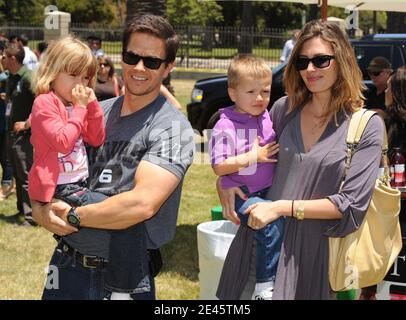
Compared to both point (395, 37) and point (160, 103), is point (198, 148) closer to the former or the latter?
point (395, 37)

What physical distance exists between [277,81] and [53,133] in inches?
352

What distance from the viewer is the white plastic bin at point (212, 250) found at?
4.11 metres

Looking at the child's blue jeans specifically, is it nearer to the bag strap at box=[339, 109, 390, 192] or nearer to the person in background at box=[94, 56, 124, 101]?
the bag strap at box=[339, 109, 390, 192]

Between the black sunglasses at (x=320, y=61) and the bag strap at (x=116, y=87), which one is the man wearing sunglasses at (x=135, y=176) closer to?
the black sunglasses at (x=320, y=61)

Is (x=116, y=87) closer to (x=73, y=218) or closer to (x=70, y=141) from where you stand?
(x=70, y=141)

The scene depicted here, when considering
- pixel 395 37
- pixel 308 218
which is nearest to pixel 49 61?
pixel 308 218

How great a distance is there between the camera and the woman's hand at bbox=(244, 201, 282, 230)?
2857mm

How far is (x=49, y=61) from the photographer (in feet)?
10.2

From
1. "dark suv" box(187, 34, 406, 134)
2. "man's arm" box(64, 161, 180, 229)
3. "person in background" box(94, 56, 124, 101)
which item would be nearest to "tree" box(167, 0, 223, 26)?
"dark suv" box(187, 34, 406, 134)

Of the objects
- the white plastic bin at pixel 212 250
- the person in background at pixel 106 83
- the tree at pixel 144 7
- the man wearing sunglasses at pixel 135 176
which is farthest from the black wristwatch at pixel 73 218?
the tree at pixel 144 7

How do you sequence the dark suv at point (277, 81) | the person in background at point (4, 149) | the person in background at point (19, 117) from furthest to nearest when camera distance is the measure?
the dark suv at point (277, 81) < the person in background at point (4, 149) < the person in background at point (19, 117)

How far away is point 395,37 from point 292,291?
28.1ft

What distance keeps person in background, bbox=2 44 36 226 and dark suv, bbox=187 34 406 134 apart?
4.17m

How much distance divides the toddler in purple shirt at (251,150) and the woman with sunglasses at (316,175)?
0.05 m
